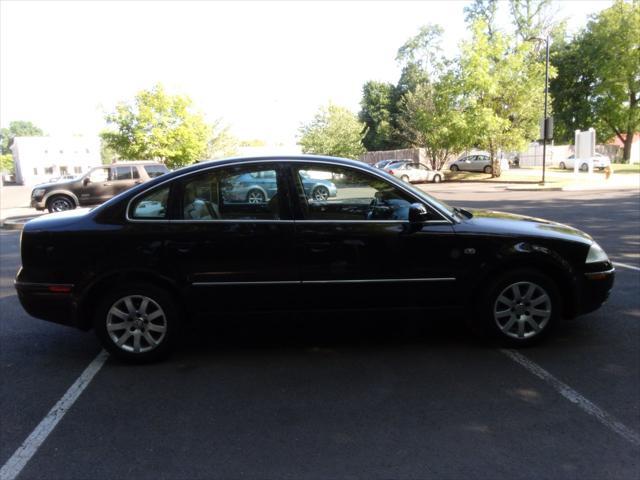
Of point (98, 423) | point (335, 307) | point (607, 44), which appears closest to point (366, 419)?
point (335, 307)

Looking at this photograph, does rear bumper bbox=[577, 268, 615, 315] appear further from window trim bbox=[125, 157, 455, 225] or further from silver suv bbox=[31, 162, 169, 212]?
silver suv bbox=[31, 162, 169, 212]

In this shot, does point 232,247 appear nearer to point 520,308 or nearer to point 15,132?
point 520,308

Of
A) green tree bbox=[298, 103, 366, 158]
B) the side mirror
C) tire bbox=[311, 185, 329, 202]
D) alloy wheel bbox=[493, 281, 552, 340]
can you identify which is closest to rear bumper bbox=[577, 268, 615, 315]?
alloy wheel bbox=[493, 281, 552, 340]

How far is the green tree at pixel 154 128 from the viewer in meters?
29.9

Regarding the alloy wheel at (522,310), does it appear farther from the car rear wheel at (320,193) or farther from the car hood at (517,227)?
the car rear wheel at (320,193)

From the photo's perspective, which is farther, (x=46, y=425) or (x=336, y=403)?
(x=336, y=403)

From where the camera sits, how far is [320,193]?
418cm

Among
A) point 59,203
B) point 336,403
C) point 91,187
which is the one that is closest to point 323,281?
point 336,403

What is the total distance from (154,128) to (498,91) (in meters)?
21.2

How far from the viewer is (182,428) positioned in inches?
125

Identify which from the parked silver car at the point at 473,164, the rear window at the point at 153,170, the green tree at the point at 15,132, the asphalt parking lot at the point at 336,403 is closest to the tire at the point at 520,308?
the asphalt parking lot at the point at 336,403

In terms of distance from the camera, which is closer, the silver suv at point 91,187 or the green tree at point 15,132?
the silver suv at point 91,187

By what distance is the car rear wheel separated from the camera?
4156 millimetres

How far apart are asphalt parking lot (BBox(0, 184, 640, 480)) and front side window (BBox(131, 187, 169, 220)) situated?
1.05m
